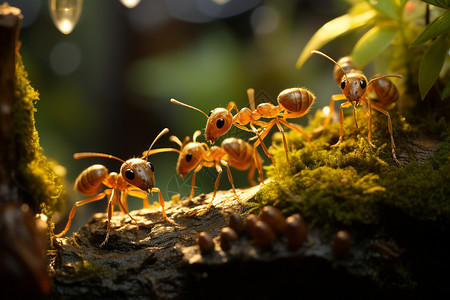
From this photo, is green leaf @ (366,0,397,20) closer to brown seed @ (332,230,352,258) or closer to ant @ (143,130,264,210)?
ant @ (143,130,264,210)

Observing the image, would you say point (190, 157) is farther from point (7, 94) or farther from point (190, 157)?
point (7, 94)

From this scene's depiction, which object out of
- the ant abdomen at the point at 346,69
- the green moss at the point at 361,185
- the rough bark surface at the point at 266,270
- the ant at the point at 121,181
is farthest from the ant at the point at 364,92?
the ant at the point at 121,181

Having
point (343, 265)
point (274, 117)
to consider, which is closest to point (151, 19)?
point (274, 117)

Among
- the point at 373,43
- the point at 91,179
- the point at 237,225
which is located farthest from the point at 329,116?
the point at 91,179

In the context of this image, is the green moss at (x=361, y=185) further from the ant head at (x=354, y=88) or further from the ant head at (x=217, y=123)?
the ant head at (x=217, y=123)

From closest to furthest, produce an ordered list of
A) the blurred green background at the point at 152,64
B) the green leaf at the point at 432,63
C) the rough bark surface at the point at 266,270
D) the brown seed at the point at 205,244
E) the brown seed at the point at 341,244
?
the brown seed at the point at 341,244, the rough bark surface at the point at 266,270, the brown seed at the point at 205,244, the green leaf at the point at 432,63, the blurred green background at the point at 152,64
